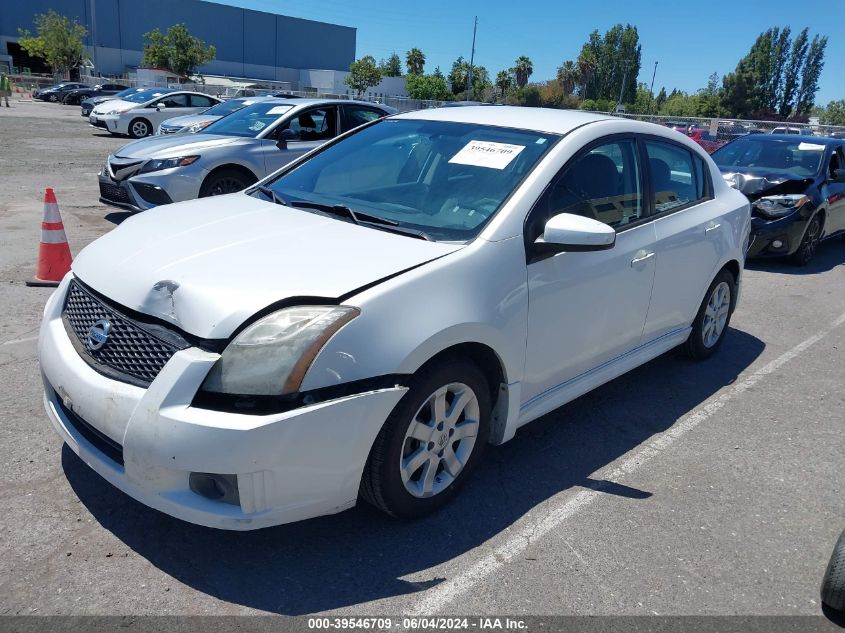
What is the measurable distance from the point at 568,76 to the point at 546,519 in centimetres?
10289

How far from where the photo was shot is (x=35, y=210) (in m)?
9.33

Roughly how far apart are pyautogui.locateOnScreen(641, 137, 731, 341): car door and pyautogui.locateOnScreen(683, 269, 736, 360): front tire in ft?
0.62

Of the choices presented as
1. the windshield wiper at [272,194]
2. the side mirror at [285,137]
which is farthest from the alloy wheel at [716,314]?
the side mirror at [285,137]

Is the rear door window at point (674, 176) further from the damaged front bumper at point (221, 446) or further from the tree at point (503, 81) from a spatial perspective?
the tree at point (503, 81)

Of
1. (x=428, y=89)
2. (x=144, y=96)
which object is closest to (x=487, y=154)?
(x=144, y=96)

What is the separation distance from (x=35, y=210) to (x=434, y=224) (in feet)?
26.4

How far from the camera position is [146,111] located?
70.7ft

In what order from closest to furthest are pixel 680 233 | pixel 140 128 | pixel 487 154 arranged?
pixel 487 154
pixel 680 233
pixel 140 128

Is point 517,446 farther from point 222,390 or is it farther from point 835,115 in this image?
point 835,115

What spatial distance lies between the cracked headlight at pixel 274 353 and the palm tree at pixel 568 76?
10122 cm

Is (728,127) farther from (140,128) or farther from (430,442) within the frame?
(430,442)

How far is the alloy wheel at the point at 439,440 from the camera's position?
290cm

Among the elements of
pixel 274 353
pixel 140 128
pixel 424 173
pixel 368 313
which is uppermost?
pixel 424 173

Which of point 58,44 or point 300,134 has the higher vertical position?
point 58,44
